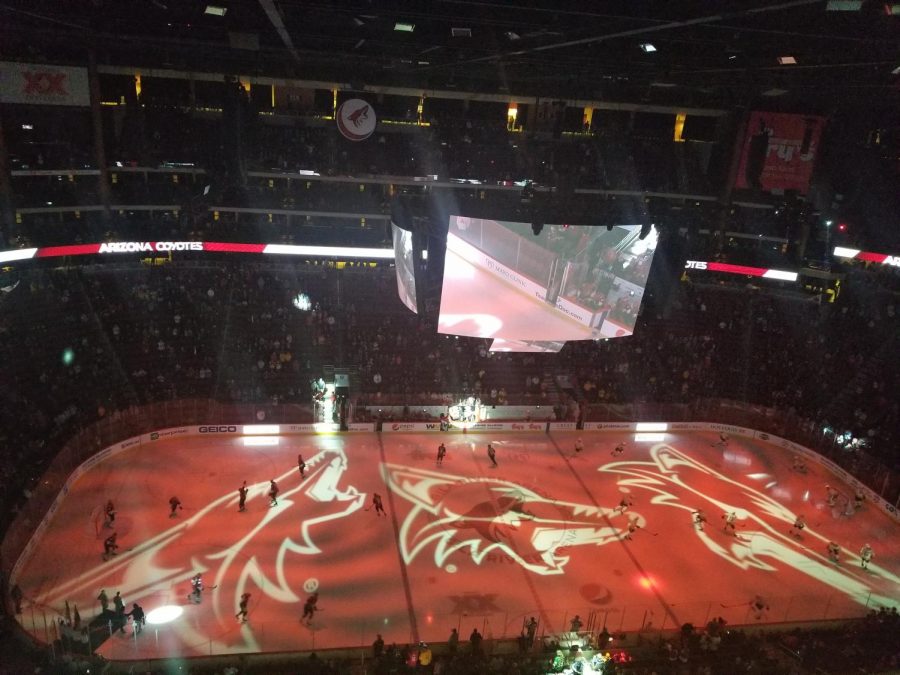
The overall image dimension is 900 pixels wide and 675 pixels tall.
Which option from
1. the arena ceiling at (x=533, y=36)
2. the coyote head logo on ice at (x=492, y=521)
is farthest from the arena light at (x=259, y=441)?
the arena ceiling at (x=533, y=36)

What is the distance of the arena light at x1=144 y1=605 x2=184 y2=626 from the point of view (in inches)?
570

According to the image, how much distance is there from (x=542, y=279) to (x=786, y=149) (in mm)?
17956

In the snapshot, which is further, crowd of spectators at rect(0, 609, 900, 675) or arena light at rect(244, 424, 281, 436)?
arena light at rect(244, 424, 281, 436)

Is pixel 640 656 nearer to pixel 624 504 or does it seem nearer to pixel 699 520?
pixel 624 504

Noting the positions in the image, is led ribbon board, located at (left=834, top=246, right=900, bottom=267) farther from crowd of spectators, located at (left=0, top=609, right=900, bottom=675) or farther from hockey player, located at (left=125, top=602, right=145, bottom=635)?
hockey player, located at (left=125, top=602, right=145, bottom=635)

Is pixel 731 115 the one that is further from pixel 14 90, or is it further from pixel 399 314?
pixel 14 90

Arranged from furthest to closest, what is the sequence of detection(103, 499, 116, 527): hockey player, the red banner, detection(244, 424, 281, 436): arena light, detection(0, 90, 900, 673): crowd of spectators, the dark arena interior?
the red banner
detection(0, 90, 900, 673): crowd of spectators
detection(244, 424, 281, 436): arena light
detection(103, 499, 116, 527): hockey player
the dark arena interior

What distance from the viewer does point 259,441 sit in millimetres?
23922

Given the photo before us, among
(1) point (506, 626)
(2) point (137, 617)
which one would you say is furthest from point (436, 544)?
(2) point (137, 617)

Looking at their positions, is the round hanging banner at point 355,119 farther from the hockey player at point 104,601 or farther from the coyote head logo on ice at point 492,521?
the hockey player at point 104,601

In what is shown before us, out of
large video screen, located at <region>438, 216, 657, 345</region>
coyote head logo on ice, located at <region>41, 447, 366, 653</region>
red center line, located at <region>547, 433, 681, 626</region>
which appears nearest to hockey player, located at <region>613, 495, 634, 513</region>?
red center line, located at <region>547, 433, 681, 626</region>

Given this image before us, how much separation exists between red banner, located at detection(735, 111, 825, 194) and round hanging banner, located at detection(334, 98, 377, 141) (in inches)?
719

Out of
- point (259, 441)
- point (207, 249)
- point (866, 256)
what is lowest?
point (259, 441)

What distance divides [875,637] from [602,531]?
7300 mm
